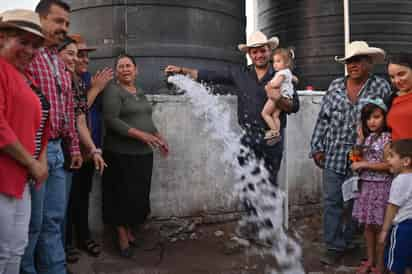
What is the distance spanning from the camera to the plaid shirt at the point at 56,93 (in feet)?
8.45

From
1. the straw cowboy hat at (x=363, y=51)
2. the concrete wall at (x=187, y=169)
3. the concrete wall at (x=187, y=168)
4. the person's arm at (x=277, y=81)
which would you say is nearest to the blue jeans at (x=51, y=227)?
the concrete wall at (x=187, y=169)

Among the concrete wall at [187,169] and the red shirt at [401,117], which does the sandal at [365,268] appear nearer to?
the red shirt at [401,117]

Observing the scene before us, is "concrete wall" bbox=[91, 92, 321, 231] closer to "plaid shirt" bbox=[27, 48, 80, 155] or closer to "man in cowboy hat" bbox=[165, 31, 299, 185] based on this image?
"man in cowboy hat" bbox=[165, 31, 299, 185]

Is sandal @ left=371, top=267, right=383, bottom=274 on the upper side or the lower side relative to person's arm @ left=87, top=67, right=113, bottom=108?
lower

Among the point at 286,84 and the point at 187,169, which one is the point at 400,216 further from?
the point at 187,169

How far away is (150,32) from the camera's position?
4.59m

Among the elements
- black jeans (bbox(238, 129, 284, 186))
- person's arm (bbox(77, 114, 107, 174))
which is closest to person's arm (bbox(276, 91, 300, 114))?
black jeans (bbox(238, 129, 284, 186))

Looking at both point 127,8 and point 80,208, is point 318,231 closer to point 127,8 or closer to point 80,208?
point 80,208

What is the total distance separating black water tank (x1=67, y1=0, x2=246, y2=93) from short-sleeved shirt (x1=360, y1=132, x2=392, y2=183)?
1953 mm

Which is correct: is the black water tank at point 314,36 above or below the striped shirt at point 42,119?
above

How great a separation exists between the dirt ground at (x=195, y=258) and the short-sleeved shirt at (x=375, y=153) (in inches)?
30.9

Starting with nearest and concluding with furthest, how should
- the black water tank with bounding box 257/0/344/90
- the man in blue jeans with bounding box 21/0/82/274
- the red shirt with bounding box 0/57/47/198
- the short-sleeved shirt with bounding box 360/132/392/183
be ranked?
the red shirt with bounding box 0/57/47/198, the man in blue jeans with bounding box 21/0/82/274, the short-sleeved shirt with bounding box 360/132/392/183, the black water tank with bounding box 257/0/344/90

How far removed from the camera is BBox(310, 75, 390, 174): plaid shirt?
361cm

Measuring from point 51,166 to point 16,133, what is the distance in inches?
20.5
